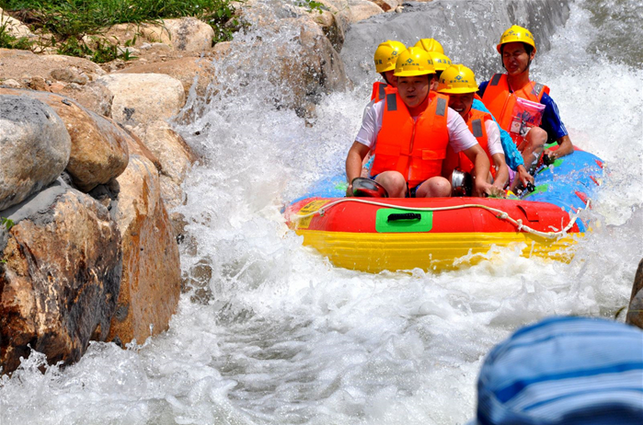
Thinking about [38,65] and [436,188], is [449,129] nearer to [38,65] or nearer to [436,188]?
[436,188]

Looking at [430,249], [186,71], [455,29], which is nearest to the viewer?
[430,249]

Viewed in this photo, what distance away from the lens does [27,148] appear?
104 inches

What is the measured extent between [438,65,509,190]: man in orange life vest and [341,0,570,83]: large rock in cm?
399

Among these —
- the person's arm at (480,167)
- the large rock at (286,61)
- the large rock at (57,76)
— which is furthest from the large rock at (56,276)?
the large rock at (286,61)

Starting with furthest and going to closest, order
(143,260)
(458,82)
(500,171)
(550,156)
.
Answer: (550,156) < (458,82) < (500,171) < (143,260)

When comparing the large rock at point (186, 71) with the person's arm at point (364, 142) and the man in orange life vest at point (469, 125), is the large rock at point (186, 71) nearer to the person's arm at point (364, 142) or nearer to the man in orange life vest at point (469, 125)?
the person's arm at point (364, 142)

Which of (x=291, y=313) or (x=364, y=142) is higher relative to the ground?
(x=364, y=142)

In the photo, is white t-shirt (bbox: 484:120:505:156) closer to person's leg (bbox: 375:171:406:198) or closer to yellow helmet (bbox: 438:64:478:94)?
yellow helmet (bbox: 438:64:478:94)

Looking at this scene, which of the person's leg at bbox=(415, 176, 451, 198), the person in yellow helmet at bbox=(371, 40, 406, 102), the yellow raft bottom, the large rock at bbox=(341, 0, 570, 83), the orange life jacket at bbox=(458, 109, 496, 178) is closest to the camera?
the yellow raft bottom

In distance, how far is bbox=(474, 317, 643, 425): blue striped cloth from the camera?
68 cm

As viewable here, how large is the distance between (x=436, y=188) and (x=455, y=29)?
21.8 ft

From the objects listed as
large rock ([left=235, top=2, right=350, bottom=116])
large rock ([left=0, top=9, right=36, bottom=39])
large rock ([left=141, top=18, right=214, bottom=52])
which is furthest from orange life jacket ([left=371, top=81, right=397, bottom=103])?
large rock ([left=0, top=9, right=36, bottom=39])

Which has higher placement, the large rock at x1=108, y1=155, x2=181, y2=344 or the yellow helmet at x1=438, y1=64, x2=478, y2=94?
the yellow helmet at x1=438, y1=64, x2=478, y2=94

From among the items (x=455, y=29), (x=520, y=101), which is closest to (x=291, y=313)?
(x=520, y=101)
